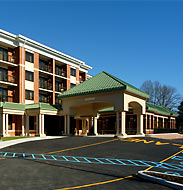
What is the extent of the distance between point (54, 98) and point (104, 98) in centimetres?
1877

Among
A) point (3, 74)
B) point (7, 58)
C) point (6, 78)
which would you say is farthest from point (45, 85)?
point (7, 58)

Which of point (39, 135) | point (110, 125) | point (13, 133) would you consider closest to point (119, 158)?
point (39, 135)

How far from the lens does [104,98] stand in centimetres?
2916

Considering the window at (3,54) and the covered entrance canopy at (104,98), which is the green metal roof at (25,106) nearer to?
the covered entrance canopy at (104,98)

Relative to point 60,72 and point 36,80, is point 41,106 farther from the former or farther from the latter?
point 60,72

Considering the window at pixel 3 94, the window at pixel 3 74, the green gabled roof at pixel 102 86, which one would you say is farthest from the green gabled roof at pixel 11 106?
the window at pixel 3 74

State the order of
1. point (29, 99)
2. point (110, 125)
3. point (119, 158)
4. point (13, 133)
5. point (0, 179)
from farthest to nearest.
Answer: point (110, 125) → point (29, 99) → point (13, 133) → point (119, 158) → point (0, 179)

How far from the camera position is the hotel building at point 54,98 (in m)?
30.8

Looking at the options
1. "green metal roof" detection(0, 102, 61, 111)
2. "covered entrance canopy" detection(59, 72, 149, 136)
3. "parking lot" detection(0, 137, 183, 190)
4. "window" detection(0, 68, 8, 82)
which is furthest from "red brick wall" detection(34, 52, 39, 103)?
"parking lot" detection(0, 137, 183, 190)

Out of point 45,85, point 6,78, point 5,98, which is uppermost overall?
point 6,78

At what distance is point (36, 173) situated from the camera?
11414mm

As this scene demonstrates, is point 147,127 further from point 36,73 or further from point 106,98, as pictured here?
point 36,73

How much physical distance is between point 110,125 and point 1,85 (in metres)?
21.7

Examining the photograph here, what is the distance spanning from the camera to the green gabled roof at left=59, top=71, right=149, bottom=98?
92.4 feet
